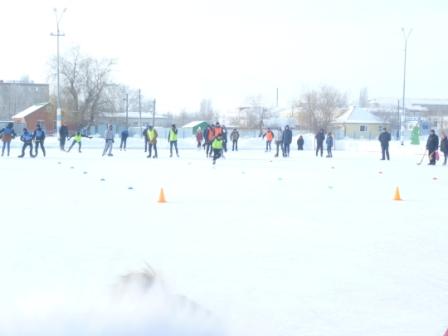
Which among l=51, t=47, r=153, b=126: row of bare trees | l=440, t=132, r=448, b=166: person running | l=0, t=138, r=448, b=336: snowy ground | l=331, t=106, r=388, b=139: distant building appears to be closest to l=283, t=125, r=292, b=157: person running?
l=440, t=132, r=448, b=166: person running

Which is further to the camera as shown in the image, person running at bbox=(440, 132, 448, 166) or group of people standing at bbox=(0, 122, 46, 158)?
person running at bbox=(440, 132, 448, 166)

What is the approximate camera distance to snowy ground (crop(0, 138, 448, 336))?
13.2ft

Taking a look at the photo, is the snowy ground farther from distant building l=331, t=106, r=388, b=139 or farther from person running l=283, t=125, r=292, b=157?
distant building l=331, t=106, r=388, b=139

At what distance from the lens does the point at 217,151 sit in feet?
73.6

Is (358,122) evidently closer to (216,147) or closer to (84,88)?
(84,88)

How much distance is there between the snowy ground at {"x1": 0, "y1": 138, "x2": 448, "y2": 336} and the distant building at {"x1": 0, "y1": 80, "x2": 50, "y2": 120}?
328ft

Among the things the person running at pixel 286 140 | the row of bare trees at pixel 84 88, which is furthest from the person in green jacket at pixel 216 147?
the row of bare trees at pixel 84 88

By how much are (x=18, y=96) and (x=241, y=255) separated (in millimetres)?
112971

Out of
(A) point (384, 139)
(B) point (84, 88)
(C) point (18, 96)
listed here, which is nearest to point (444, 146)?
(A) point (384, 139)

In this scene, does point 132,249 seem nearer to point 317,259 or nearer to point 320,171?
point 317,259

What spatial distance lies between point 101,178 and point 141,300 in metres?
13.5

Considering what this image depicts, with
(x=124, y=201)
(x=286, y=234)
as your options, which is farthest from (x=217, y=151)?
(x=286, y=234)

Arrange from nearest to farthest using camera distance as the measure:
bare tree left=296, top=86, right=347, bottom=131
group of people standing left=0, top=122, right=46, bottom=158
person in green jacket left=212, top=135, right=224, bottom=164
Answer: person in green jacket left=212, top=135, right=224, bottom=164 < group of people standing left=0, top=122, right=46, bottom=158 < bare tree left=296, top=86, right=347, bottom=131

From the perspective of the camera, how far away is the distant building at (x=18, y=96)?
108 meters
